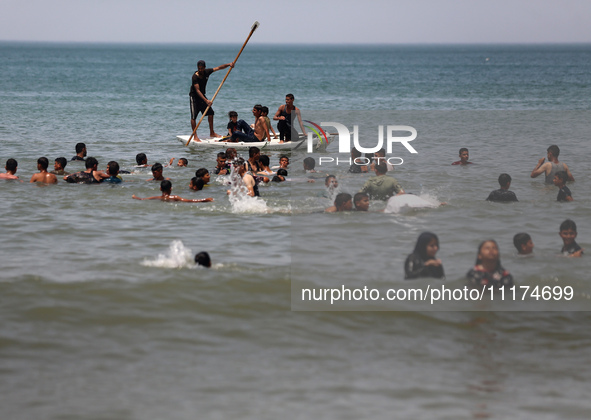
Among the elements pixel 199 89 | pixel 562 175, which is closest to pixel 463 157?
pixel 562 175

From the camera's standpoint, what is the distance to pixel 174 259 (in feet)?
37.3

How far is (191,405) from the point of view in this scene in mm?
7055

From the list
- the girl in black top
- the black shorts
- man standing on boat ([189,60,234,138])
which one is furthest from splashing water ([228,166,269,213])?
the black shorts

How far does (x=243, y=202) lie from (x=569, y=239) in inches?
267

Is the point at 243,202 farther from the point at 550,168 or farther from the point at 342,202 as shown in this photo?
the point at 550,168

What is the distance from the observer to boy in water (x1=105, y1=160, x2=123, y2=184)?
17625 mm

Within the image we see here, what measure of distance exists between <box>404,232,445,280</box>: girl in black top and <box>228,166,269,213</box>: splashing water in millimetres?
5209

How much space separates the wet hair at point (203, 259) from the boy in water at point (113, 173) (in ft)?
24.3

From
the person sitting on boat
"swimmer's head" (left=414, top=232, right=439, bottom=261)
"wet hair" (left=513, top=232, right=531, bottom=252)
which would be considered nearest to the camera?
"swimmer's head" (left=414, top=232, right=439, bottom=261)

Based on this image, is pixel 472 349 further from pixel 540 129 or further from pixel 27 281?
pixel 540 129

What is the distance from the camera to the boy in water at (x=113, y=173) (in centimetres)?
1762

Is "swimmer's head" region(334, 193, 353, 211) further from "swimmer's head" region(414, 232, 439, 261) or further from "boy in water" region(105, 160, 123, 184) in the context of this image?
"boy in water" region(105, 160, 123, 184)

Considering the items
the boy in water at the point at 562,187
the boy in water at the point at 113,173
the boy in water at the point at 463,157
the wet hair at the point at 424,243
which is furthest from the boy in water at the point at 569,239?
the boy in water at the point at 113,173

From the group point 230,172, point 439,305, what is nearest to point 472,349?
point 439,305
